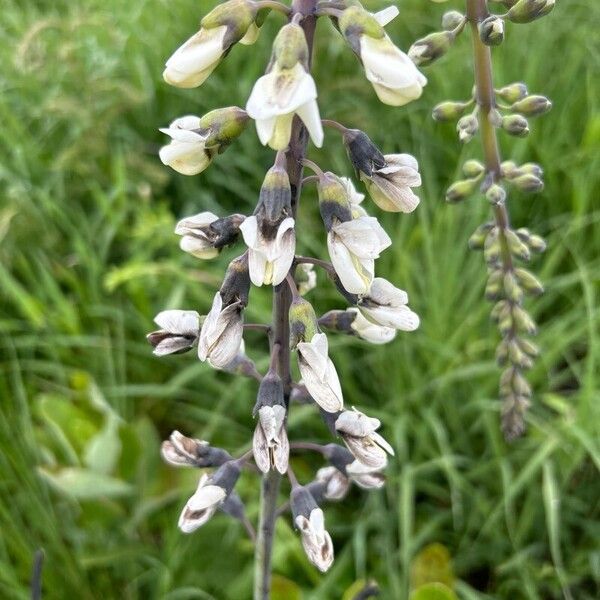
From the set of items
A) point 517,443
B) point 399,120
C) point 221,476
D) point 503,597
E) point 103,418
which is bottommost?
point 503,597

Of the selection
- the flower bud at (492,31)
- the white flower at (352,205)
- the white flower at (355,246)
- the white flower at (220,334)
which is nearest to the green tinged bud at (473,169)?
the flower bud at (492,31)

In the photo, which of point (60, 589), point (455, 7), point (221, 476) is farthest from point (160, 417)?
point (455, 7)

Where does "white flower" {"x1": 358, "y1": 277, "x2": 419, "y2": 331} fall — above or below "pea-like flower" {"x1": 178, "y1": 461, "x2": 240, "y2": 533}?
above

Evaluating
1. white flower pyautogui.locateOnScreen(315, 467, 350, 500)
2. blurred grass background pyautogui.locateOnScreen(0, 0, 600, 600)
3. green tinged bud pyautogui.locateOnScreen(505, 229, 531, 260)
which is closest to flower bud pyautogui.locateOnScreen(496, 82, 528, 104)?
green tinged bud pyautogui.locateOnScreen(505, 229, 531, 260)

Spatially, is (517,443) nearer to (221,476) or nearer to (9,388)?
(221,476)

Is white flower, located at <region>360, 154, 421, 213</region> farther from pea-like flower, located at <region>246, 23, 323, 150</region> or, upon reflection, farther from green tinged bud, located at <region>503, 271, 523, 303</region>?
green tinged bud, located at <region>503, 271, 523, 303</region>

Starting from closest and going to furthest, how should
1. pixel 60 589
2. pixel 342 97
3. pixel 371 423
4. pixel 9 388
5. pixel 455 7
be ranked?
1. pixel 371 423
2. pixel 60 589
3. pixel 9 388
4. pixel 342 97
5. pixel 455 7
